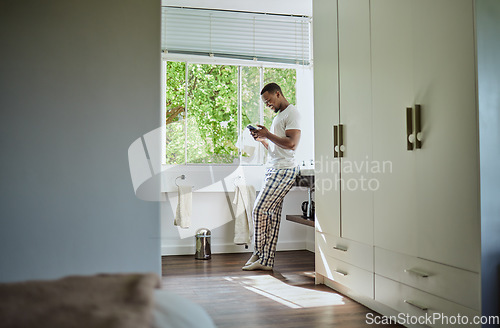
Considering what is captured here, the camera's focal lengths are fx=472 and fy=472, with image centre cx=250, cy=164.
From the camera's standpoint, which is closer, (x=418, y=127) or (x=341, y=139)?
(x=418, y=127)

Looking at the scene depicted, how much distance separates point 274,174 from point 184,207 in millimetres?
1087

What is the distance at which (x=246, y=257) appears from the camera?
4629 millimetres

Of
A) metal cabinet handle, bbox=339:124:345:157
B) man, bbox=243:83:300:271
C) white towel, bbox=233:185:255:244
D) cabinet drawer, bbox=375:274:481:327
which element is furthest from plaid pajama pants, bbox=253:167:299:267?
cabinet drawer, bbox=375:274:481:327

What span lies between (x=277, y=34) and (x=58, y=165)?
3504 millimetres

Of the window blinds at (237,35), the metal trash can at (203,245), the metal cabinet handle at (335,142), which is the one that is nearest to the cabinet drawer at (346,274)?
the metal cabinet handle at (335,142)

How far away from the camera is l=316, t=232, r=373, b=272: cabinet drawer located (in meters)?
2.85

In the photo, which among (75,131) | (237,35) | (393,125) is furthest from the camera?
(237,35)

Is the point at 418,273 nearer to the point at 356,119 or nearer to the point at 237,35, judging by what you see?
the point at 356,119

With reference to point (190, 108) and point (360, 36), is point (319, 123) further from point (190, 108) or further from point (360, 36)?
point (190, 108)

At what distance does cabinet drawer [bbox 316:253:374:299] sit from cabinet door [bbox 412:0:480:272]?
598mm

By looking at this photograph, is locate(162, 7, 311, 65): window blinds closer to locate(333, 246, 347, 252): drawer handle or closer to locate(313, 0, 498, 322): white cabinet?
locate(313, 0, 498, 322): white cabinet

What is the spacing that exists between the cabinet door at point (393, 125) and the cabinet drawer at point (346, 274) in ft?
0.95

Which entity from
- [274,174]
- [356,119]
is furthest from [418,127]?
[274,174]

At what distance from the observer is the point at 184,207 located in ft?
14.9
